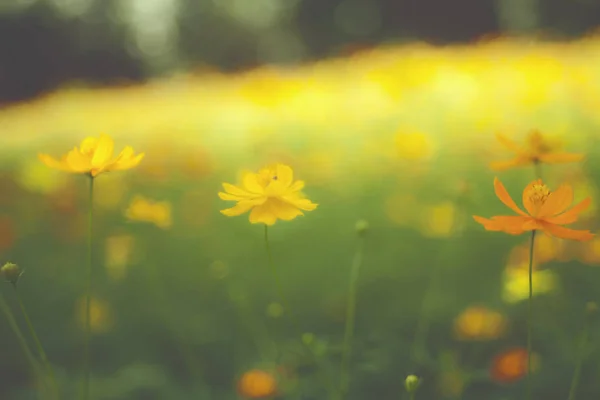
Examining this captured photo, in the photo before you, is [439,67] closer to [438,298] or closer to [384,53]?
[384,53]

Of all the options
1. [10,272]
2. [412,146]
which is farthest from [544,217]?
[412,146]

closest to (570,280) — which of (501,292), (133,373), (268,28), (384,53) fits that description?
(501,292)

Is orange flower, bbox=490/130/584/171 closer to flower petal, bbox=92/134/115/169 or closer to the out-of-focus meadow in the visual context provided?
the out-of-focus meadow

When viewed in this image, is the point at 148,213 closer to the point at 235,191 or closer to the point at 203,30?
Answer: the point at 235,191

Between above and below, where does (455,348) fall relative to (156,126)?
below

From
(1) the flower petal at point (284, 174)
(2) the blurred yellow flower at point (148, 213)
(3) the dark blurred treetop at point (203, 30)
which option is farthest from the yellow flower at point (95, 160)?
(3) the dark blurred treetop at point (203, 30)

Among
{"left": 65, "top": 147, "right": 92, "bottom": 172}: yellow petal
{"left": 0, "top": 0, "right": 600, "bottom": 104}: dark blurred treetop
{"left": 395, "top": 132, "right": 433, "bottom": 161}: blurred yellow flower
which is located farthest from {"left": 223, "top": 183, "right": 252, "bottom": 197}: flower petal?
{"left": 0, "top": 0, "right": 600, "bottom": 104}: dark blurred treetop
